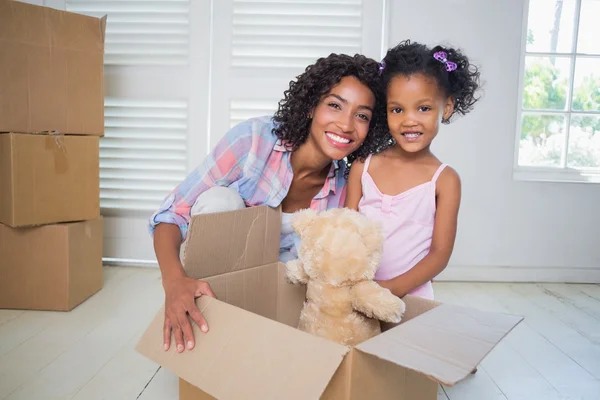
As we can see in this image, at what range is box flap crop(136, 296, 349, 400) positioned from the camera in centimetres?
67

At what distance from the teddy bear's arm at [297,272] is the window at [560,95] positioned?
5.55ft

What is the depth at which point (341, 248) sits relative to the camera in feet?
3.01

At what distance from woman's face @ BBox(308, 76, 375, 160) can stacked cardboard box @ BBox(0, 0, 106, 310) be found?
0.94 metres

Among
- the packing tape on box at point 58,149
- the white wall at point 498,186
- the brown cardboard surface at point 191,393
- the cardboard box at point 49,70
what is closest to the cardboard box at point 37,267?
the packing tape on box at point 58,149

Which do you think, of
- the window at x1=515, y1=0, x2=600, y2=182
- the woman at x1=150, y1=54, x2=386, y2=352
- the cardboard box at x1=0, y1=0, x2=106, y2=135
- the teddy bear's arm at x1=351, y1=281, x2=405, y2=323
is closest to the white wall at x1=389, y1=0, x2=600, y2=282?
the window at x1=515, y1=0, x2=600, y2=182

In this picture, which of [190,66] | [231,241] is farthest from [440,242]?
[190,66]

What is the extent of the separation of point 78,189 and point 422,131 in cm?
119

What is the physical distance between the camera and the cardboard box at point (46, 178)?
1.62m

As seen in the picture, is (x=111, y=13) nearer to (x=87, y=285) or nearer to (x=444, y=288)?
(x=87, y=285)

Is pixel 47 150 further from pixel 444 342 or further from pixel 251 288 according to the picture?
pixel 444 342

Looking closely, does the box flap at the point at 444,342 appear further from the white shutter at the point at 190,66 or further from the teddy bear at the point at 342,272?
the white shutter at the point at 190,66

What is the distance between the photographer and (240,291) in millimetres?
1144

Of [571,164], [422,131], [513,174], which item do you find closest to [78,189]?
[422,131]

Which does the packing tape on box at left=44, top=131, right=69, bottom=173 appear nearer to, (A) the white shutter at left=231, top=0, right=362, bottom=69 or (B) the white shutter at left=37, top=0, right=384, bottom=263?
(B) the white shutter at left=37, top=0, right=384, bottom=263
